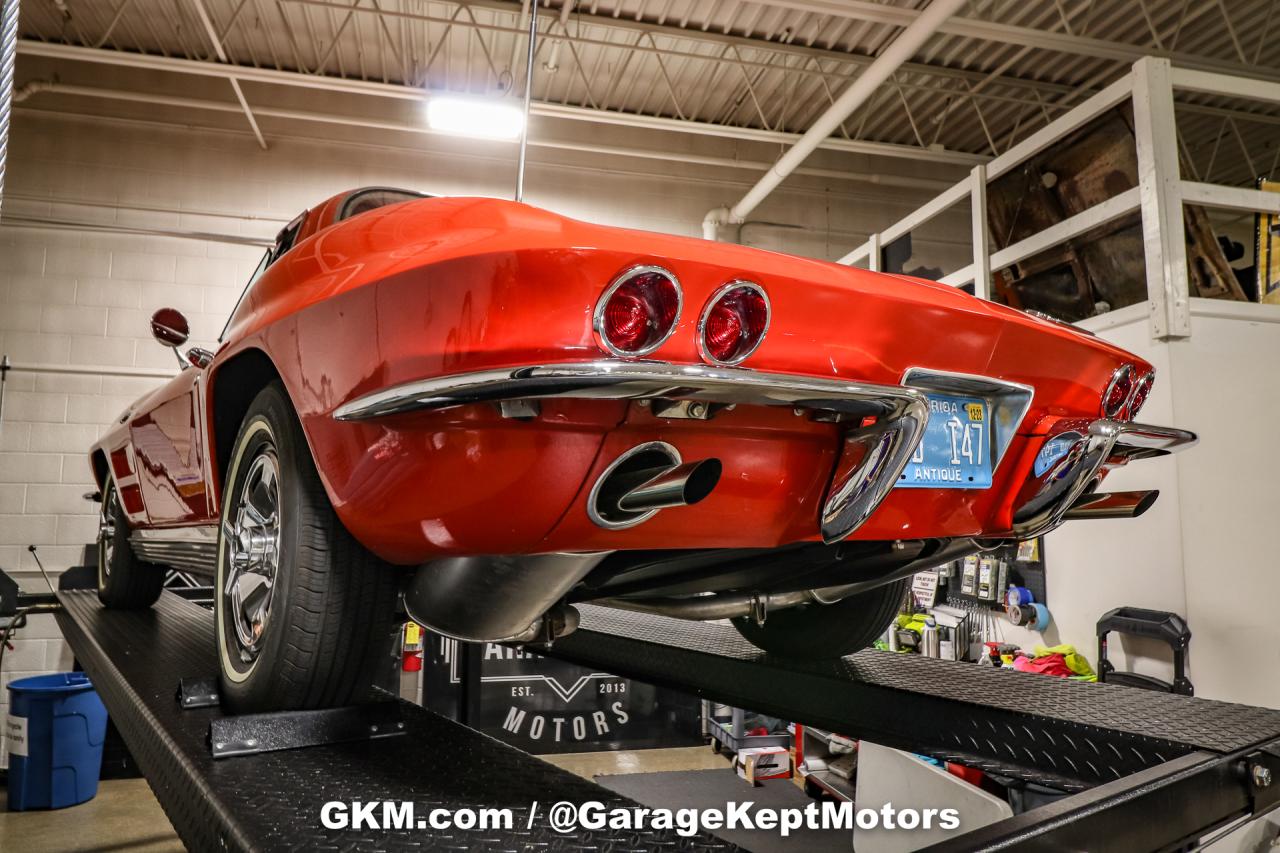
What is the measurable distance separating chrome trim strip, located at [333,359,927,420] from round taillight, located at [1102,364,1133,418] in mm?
739

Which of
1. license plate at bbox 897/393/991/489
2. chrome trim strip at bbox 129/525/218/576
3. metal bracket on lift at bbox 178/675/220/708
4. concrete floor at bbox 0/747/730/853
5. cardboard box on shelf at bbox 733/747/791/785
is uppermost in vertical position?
license plate at bbox 897/393/991/489

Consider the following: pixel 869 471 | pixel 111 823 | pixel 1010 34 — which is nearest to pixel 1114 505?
pixel 869 471

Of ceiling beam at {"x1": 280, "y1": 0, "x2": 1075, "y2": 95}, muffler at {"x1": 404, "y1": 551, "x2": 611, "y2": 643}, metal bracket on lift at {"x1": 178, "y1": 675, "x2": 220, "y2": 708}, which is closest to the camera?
muffler at {"x1": 404, "y1": 551, "x2": 611, "y2": 643}

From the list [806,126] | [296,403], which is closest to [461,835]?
Answer: [296,403]

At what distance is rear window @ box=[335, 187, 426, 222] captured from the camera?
6.46ft

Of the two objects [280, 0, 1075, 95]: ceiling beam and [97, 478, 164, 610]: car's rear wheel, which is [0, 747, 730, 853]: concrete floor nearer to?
[97, 478, 164, 610]: car's rear wheel

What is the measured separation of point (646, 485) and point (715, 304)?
27 centimetres

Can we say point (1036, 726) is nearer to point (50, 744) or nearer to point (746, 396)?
point (746, 396)

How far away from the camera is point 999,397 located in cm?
149

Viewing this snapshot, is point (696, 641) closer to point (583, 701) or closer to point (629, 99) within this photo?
point (583, 701)

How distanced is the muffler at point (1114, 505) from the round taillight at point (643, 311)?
128 centimetres

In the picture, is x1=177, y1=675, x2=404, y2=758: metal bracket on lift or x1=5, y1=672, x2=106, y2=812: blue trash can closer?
x1=177, y1=675, x2=404, y2=758: metal bracket on lift

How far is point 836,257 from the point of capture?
9086 mm

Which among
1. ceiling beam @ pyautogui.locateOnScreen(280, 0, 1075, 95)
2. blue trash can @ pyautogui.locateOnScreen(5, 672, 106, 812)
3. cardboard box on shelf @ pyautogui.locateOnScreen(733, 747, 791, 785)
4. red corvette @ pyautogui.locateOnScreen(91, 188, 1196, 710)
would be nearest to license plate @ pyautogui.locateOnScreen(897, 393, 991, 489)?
red corvette @ pyautogui.locateOnScreen(91, 188, 1196, 710)
